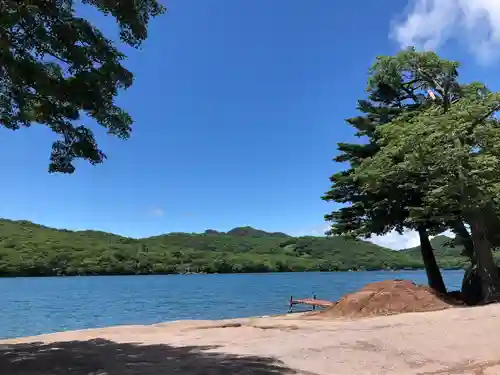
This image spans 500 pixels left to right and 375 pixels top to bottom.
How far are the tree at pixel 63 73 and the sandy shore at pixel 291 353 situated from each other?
13.6 feet

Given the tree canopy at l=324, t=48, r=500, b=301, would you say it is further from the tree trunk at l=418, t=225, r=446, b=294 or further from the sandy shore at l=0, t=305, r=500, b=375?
the sandy shore at l=0, t=305, r=500, b=375

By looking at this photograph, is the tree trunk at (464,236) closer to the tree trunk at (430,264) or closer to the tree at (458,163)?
the tree trunk at (430,264)

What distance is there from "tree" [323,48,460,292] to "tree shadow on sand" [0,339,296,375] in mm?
17186

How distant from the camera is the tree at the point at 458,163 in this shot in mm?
20375

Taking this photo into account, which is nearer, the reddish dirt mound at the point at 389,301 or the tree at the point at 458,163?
the reddish dirt mound at the point at 389,301

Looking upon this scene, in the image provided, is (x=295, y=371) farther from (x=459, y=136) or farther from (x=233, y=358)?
(x=459, y=136)

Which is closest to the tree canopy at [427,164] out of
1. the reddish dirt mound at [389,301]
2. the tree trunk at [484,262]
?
the tree trunk at [484,262]

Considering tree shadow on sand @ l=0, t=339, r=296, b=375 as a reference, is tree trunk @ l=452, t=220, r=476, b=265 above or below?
above

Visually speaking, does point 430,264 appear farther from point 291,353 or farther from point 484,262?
point 291,353

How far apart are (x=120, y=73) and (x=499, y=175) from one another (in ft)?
61.0

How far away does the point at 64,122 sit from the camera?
9398mm

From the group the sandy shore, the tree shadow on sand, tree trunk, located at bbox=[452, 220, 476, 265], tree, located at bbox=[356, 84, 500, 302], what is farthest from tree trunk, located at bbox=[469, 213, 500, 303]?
the tree shadow on sand

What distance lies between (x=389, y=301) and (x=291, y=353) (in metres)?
11.1

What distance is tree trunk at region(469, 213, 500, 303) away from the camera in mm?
21719
